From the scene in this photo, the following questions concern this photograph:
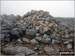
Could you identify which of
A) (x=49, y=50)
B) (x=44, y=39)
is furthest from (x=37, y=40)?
(x=49, y=50)

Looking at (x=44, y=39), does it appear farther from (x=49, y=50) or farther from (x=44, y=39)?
(x=49, y=50)

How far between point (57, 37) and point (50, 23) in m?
1.12

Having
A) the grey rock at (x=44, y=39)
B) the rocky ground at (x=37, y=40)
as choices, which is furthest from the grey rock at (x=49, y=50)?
the grey rock at (x=44, y=39)

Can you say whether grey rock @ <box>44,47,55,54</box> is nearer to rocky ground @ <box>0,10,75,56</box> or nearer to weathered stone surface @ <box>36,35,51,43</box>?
rocky ground @ <box>0,10,75,56</box>

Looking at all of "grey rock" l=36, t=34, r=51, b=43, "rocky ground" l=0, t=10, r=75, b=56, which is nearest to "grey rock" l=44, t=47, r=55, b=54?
"rocky ground" l=0, t=10, r=75, b=56

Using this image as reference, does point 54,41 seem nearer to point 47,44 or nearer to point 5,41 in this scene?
point 47,44

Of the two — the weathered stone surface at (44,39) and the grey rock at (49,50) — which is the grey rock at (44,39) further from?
the grey rock at (49,50)

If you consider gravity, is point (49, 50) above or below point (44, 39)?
below

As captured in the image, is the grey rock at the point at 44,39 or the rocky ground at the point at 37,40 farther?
the grey rock at the point at 44,39

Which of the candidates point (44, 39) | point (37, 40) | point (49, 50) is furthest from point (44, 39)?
point (49, 50)

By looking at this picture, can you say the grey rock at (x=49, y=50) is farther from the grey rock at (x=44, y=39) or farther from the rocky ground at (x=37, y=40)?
the grey rock at (x=44, y=39)

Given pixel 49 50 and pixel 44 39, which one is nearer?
pixel 49 50

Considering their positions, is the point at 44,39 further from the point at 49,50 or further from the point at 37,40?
the point at 49,50

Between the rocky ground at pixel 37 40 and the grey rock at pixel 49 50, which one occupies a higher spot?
the rocky ground at pixel 37 40
